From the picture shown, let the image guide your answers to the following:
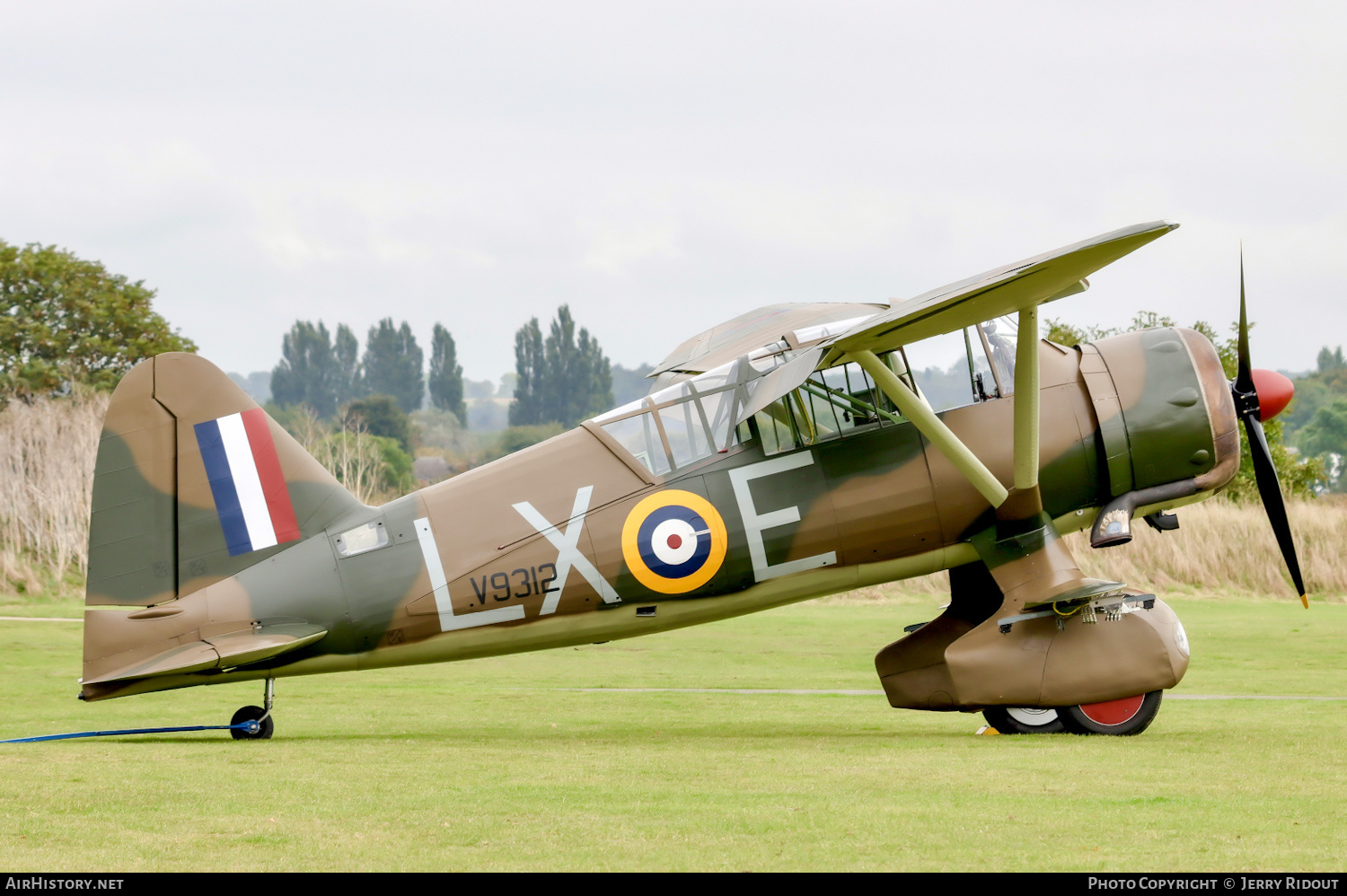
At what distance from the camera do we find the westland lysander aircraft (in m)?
10.4

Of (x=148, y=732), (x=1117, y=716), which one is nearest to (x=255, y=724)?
(x=148, y=732)

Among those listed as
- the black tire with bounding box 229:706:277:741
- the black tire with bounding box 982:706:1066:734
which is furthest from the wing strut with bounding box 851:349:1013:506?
the black tire with bounding box 229:706:277:741

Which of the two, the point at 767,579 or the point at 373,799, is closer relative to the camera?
the point at 373,799

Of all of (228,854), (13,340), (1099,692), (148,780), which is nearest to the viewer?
(228,854)

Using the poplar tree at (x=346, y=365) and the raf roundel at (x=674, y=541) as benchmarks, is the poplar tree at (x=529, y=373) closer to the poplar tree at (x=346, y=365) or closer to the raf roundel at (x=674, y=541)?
the poplar tree at (x=346, y=365)

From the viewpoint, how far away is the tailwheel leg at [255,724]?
35.3ft

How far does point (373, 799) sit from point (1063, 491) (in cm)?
667

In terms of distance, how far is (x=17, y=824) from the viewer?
21.1 ft

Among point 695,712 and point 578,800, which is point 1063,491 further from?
point 578,800

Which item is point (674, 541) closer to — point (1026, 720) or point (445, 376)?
point (1026, 720)

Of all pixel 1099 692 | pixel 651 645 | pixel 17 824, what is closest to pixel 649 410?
Answer: pixel 1099 692

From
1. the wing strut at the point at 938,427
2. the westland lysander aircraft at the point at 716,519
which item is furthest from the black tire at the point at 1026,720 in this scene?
the wing strut at the point at 938,427

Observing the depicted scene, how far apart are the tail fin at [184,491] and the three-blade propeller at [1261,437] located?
814 cm

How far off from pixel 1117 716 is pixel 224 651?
727 cm
